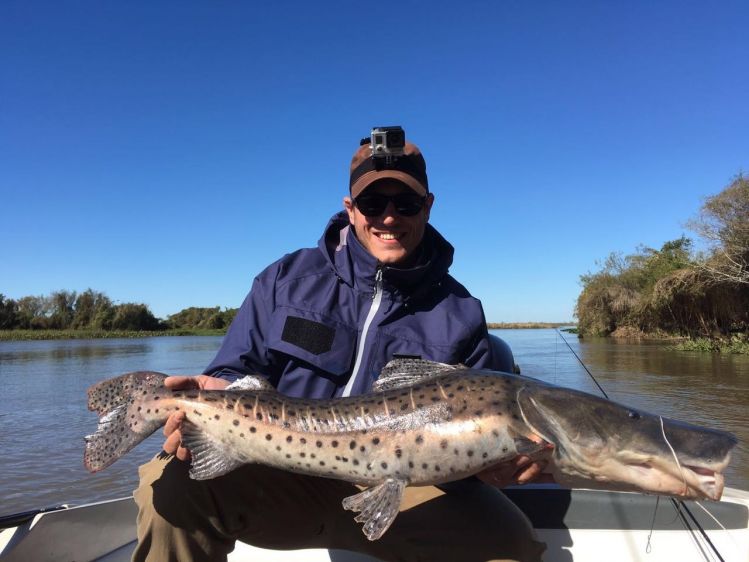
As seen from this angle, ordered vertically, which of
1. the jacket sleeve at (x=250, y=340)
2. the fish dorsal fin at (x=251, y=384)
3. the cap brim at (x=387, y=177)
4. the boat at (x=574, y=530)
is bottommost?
the boat at (x=574, y=530)

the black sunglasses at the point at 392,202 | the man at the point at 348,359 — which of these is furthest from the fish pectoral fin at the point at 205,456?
the black sunglasses at the point at 392,202

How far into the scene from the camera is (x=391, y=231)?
402 cm

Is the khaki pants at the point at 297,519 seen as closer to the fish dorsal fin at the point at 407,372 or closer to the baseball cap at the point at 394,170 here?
the fish dorsal fin at the point at 407,372

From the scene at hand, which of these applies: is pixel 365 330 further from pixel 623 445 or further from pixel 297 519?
pixel 623 445

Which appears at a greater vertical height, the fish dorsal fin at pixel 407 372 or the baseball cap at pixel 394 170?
the baseball cap at pixel 394 170

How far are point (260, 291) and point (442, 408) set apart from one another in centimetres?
→ 185

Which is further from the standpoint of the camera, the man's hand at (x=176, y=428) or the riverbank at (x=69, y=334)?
the riverbank at (x=69, y=334)

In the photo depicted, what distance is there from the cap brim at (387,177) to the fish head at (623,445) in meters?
1.81

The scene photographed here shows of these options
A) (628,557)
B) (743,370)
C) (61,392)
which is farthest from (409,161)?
(743,370)

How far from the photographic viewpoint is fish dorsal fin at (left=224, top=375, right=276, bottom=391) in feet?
10.6

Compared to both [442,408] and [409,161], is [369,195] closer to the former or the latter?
[409,161]

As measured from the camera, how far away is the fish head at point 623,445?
258cm

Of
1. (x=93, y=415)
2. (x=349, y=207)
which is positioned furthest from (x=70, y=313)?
(x=349, y=207)

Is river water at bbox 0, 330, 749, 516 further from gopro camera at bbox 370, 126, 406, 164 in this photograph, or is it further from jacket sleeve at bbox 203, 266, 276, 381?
gopro camera at bbox 370, 126, 406, 164
